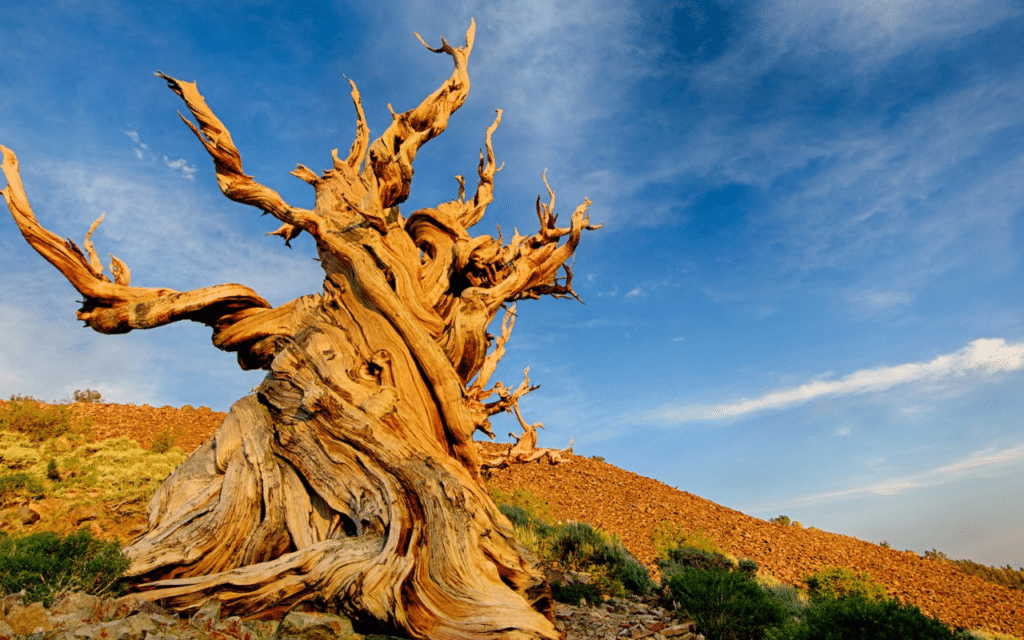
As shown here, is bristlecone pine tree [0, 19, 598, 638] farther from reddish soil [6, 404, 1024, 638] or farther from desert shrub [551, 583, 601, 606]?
reddish soil [6, 404, 1024, 638]

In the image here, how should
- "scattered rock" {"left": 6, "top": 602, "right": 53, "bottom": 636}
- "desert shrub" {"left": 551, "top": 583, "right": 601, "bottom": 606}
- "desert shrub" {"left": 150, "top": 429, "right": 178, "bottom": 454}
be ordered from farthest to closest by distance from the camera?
"desert shrub" {"left": 150, "top": 429, "right": 178, "bottom": 454} < "desert shrub" {"left": 551, "top": 583, "right": 601, "bottom": 606} < "scattered rock" {"left": 6, "top": 602, "right": 53, "bottom": 636}

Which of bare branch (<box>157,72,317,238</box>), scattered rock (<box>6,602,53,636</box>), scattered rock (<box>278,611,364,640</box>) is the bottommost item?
scattered rock (<box>6,602,53,636</box>)

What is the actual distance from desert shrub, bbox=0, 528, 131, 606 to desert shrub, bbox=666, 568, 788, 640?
661 centimetres

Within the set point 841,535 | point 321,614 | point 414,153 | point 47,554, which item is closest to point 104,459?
point 47,554

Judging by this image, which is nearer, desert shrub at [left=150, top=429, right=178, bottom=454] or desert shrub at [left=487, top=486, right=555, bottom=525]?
desert shrub at [left=487, top=486, right=555, bottom=525]

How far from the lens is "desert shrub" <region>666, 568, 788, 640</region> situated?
749 cm

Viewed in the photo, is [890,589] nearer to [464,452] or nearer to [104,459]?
[464,452]

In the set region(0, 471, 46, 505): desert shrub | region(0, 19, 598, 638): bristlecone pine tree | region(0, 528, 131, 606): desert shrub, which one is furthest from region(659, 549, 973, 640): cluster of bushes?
region(0, 471, 46, 505): desert shrub

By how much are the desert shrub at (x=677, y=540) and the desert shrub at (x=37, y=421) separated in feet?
50.5

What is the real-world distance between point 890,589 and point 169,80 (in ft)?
60.6

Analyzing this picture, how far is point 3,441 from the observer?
555 inches

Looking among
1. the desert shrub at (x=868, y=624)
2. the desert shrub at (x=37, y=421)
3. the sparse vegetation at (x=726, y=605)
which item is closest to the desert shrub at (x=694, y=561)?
the sparse vegetation at (x=726, y=605)

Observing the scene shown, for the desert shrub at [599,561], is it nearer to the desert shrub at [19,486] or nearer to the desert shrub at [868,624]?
the desert shrub at [868,624]

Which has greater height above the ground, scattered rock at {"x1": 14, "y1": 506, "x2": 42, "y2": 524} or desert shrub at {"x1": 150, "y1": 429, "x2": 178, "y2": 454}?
desert shrub at {"x1": 150, "y1": 429, "x2": 178, "y2": 454}
